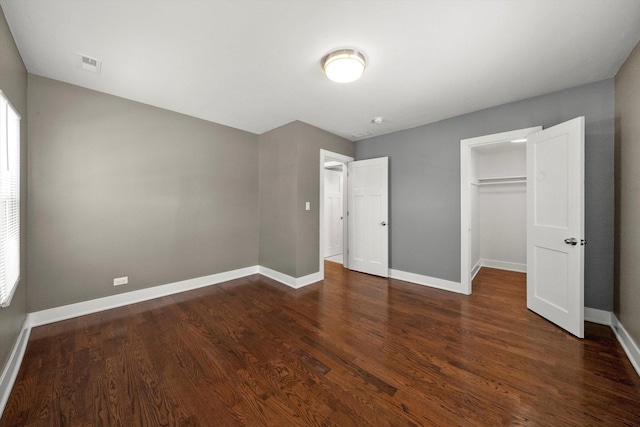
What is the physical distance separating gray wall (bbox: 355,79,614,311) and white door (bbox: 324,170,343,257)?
1.63 m

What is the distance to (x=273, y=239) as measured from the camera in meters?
4.08

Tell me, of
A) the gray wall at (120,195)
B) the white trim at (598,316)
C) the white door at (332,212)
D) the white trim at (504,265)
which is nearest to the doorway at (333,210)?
the white door at (332,212)

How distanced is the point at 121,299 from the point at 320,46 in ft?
12.0

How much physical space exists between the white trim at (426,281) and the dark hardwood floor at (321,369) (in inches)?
20.7

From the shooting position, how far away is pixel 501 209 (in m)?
4.84

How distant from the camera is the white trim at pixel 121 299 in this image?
2.46 metres

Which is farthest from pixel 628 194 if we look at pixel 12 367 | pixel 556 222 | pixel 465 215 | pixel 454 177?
pixel 12 367

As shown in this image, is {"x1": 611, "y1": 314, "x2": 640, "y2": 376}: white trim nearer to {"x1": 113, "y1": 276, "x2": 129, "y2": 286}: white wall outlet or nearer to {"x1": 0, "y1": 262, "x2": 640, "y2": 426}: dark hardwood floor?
{"x1": 0, "y1": 262, "x2": 640, "y2": 426}: dark hardwood floor

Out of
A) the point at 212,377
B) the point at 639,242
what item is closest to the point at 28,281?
the point at 212,377

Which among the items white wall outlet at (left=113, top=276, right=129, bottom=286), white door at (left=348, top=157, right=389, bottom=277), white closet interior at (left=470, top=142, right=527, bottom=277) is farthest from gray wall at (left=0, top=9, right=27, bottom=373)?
white closet interior at (left=470, top=142, right=527, bottom=277)

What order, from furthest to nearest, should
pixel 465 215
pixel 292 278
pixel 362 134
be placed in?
pixel 362 134
pixel 292 278
pixel 465 215

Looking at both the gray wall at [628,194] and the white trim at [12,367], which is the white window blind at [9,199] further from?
the gray wall at [628,194]

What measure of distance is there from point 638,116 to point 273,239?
14.1 ft

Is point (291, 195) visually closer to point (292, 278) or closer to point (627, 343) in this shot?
point (292, 278)
